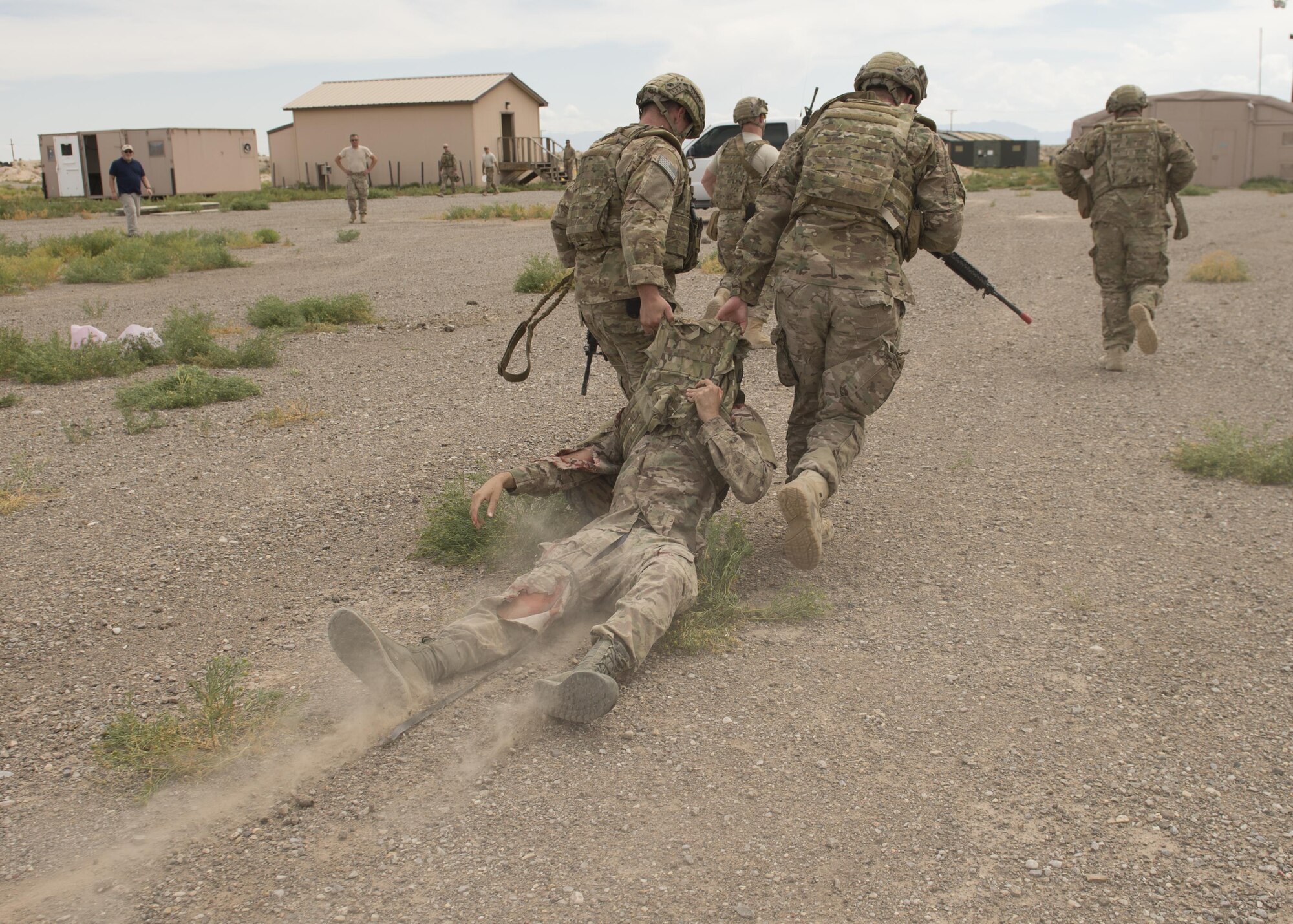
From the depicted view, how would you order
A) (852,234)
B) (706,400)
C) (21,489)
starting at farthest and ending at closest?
(21,489) → (852,234) → (706,400)

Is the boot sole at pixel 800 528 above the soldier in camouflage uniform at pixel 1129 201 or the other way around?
the other way around

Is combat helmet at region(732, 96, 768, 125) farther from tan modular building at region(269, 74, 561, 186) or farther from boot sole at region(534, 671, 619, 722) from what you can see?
tan modular building at region(269, 74, 561, 186)

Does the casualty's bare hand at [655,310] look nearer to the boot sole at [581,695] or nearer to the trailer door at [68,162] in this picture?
the boot sole at [581,695]

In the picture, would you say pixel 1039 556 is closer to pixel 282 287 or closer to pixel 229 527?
pixel 229 527

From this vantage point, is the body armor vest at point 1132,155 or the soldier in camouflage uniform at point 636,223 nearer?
the soldier in camouflage uniform at point 636,223

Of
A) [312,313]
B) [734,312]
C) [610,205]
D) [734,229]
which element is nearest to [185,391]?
[312,313]

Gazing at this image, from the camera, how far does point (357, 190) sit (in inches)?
796

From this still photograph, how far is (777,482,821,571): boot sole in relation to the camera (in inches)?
149

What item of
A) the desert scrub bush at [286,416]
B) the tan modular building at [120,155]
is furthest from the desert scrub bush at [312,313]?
the tan modular building at [120,155]

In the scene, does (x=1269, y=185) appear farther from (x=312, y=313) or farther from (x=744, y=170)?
(x=312, y=313)

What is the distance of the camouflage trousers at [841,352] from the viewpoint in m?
4.38

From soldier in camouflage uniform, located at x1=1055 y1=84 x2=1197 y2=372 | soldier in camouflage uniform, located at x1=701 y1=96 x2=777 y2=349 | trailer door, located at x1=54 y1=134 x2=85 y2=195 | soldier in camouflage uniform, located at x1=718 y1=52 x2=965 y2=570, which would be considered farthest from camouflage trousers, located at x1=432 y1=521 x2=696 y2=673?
trailer door, located at x1=54 y1=134 x2=85 y2=195

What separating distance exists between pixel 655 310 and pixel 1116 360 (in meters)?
4.66

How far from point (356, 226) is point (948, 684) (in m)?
18.5
